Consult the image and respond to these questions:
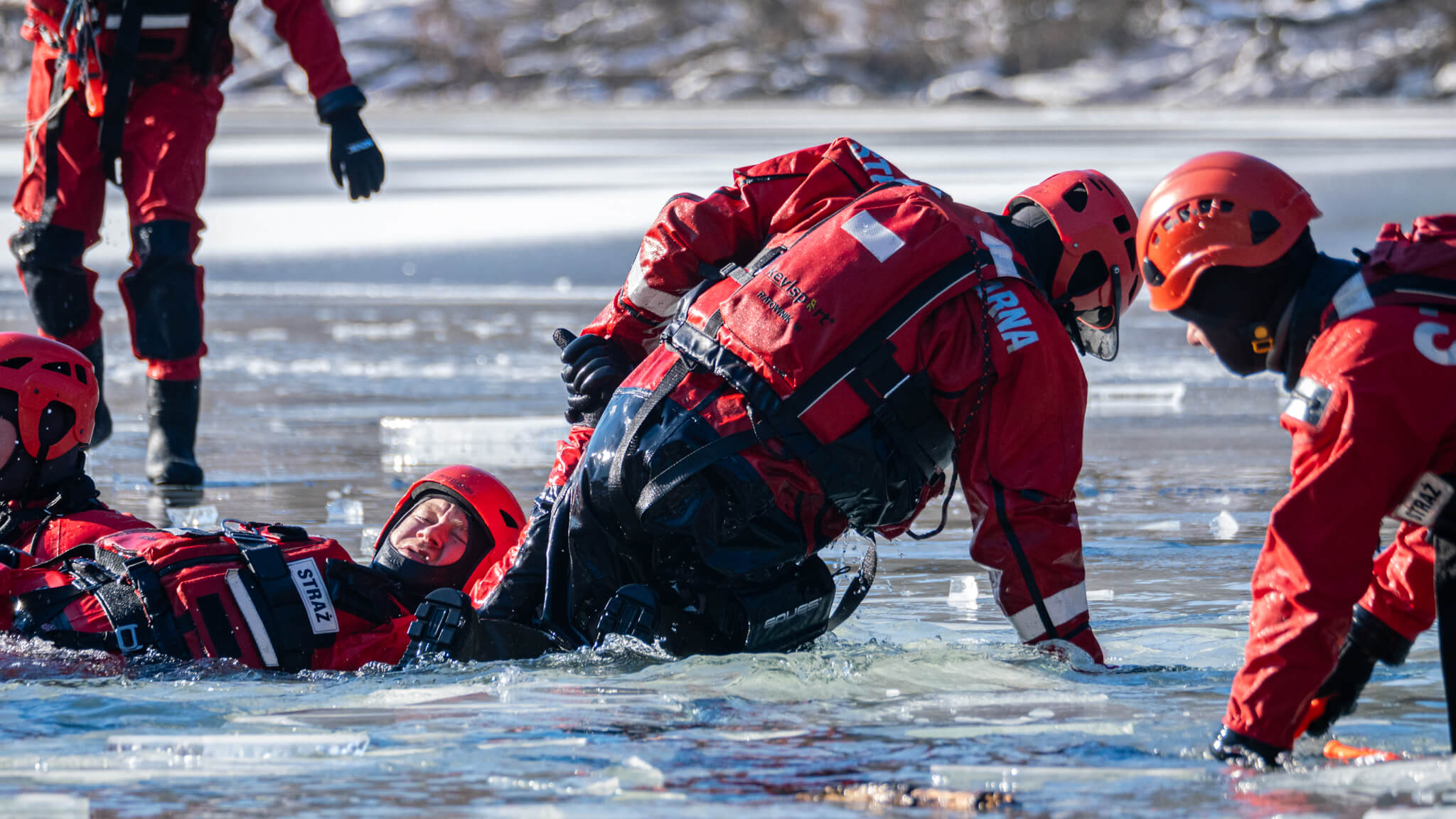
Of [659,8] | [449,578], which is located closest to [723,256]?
[449,578]

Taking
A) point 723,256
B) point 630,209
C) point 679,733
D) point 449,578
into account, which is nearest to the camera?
point 679,733

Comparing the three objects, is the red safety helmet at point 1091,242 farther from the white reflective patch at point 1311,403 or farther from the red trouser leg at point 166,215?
the red trouser leg at point 166,215

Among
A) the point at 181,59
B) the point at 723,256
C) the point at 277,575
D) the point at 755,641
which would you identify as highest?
the point at 181,59

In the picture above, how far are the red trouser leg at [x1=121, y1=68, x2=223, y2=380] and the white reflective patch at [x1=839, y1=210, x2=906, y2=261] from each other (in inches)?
115

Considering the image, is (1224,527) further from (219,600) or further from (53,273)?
(53,273)

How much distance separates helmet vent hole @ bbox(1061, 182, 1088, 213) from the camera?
3.84 m

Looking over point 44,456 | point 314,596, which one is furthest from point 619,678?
point 44,456

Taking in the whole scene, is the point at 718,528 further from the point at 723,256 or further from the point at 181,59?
the point at 181,59

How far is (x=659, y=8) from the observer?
141ft

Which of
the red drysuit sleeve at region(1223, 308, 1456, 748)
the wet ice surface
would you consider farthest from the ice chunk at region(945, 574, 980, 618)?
the red drysuit sleeve at region(1223, 308, 1456, 748)

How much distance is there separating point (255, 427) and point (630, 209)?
9.10 m

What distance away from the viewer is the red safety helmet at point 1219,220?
3.11 metres

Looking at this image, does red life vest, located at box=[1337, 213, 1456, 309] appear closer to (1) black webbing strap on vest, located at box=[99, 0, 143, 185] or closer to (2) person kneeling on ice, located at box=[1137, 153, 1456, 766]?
(2) person kneeling on ice, located at box=[1137, 153, 1456, 766]

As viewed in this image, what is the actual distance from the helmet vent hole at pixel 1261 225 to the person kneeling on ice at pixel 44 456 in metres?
2.41
